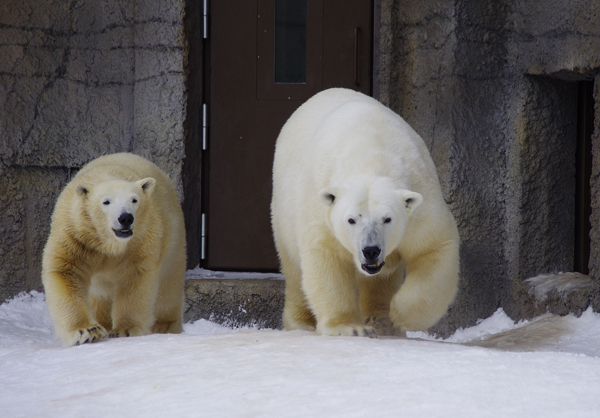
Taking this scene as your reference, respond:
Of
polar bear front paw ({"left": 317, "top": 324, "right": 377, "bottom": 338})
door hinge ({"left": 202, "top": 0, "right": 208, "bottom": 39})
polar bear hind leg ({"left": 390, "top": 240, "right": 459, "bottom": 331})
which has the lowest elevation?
polar bear front paw ({"left": 317, "top": 324, "right": 377, "bottom": 338})

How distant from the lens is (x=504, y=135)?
5312 millimetres

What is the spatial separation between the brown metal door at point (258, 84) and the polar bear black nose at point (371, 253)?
10.3 ft

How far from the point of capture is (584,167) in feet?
16.9

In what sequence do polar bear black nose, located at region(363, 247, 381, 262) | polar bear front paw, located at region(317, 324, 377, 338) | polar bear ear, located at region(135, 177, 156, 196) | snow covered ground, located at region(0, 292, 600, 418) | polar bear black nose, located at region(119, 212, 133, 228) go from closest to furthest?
1. snow covered ground, located at region(0, 292, 600, 418)
2. polar bear black nose, located at region(363, 247, 381, 262)
3. polar bear front paw, located at region(317, 324, 377, 338)
4. polar bear black nose, located at region(119, 212, 133, 228)
5. polar bear ear, located at region(135, 177, 156, 196)

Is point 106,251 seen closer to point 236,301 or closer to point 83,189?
point 83,189

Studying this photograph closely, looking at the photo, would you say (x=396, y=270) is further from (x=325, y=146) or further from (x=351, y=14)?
(x=351, y=14)

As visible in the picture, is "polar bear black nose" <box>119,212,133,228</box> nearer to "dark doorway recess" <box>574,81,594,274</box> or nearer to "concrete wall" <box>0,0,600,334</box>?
"concrete wall" <box>0,0,600,334</box>

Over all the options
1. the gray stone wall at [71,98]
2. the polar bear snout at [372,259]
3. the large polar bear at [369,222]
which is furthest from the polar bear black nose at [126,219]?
the gray stone wall at [71,98]

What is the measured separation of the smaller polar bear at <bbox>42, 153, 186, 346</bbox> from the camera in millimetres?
3666

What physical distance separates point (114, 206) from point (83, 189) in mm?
258

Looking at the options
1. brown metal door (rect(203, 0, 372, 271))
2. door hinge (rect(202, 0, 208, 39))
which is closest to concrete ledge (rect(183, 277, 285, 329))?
brown metal door (rect(203, 0, 372, 271))

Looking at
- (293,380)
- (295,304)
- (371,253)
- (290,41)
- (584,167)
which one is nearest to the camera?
(293,380)

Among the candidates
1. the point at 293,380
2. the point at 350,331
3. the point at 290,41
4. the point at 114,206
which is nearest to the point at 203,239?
the point at 290,41

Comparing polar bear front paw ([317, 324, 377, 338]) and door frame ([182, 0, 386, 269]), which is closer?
polar bear front paw ([317, 324, 377, 338])
